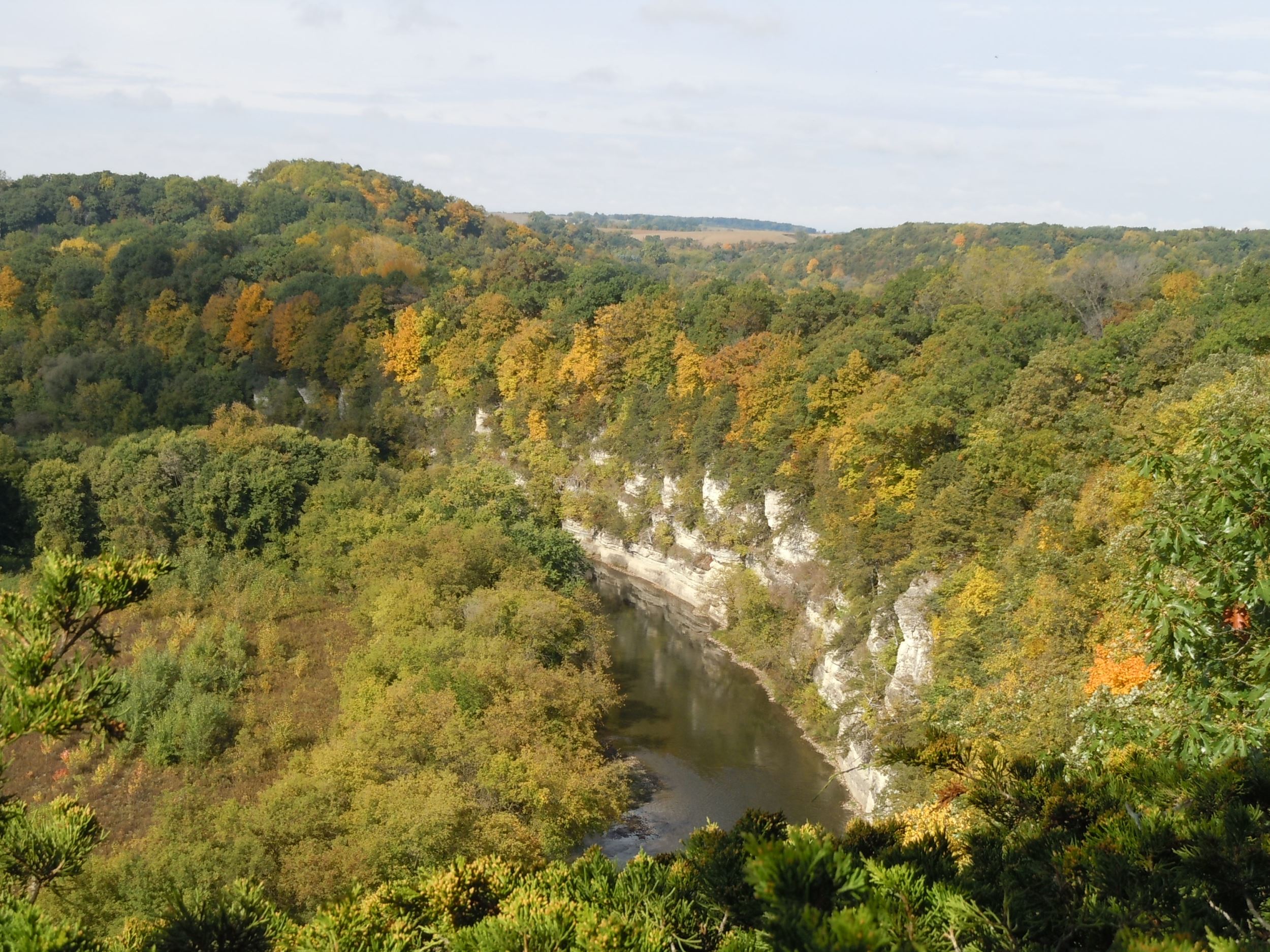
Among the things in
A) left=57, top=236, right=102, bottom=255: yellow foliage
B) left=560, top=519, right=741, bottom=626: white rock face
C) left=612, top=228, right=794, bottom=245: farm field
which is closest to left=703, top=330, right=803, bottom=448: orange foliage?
left=560, top=519, right=741, bottom=626: white rock face

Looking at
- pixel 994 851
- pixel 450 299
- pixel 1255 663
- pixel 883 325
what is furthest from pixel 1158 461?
pixel 450 299

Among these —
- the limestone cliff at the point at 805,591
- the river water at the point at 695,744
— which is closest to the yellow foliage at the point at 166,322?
the limestone cliff at the point at 805,591

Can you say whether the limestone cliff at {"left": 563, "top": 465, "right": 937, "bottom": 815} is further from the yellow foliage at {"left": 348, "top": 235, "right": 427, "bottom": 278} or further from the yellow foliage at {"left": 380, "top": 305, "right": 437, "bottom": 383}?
the yellow foliage at {"left": 348, "top": 235, "right": 427, "bottom": 278}

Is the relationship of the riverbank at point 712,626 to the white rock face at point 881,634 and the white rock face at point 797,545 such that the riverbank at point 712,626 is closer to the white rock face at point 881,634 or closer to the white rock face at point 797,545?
the white rock face at point 881,634

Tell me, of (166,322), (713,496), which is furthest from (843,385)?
(166,322)

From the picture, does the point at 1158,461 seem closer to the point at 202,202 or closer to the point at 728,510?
the point at 728,510

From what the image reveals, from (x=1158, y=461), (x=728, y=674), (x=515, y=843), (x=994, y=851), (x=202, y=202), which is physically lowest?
(x=728, y=674)
